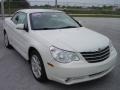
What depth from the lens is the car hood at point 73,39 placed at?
400 cm

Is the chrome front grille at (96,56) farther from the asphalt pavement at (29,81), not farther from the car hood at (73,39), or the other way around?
the asphalt pavement at (29,81)

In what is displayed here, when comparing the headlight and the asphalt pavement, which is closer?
the headlight

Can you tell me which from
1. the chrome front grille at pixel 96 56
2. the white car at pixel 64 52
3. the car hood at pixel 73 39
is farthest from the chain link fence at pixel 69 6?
the chrome front grille at pixel 96 56

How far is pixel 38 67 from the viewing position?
4438 mm

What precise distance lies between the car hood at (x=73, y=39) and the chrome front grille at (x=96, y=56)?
0.08 meters

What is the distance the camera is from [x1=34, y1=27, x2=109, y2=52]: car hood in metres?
4.00

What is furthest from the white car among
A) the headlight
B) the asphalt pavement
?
the asphalt pavement

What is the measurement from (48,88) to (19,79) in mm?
810

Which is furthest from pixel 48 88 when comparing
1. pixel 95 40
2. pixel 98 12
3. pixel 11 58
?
pixel 98 12

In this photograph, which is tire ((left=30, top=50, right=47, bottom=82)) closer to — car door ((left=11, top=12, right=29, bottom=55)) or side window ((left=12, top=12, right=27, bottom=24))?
car door ((left=11, top=12, right=29, bottom=55))

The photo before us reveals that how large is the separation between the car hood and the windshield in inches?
12.5

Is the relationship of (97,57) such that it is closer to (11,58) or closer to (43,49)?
(43,49)

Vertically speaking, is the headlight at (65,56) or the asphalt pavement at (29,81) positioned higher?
the headlight at (65,56)

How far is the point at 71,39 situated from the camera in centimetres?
435
